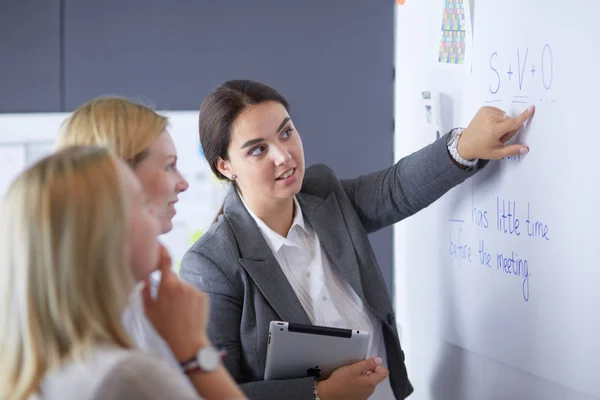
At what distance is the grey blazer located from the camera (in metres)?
1.74

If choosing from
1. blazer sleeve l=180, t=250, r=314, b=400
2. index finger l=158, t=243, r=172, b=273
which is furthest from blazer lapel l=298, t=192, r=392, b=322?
index finger l=158, t=243, r=172, b=273

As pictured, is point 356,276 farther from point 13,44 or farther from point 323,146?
point 13,44

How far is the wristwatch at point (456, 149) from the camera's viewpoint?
175 centimetres

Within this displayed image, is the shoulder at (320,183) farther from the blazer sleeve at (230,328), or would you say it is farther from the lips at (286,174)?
the blazer sleeve at (230,328)

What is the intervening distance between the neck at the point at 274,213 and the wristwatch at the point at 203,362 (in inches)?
32.1

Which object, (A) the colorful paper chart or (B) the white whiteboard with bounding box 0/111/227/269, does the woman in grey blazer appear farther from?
(B) the white whiteboard with bounding box 0/111/227/269

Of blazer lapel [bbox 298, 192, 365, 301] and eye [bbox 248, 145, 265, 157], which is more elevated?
eye [bbox 248, 145, 265, 157]

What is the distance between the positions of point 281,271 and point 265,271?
0.04m

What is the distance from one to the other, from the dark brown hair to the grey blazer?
0.13 meters

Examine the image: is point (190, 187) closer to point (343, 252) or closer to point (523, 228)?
point (343, 252)

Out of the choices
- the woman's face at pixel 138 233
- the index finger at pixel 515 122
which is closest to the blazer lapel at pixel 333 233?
the index finger at pixel 515 122

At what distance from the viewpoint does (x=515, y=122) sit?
5.41 feet

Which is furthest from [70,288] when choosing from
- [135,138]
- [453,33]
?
[453,33]

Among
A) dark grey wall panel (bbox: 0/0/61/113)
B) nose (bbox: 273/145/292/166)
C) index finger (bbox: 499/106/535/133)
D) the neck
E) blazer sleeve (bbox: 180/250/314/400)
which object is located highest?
dark grey wall panel (bbox: 0/0/61/113)
